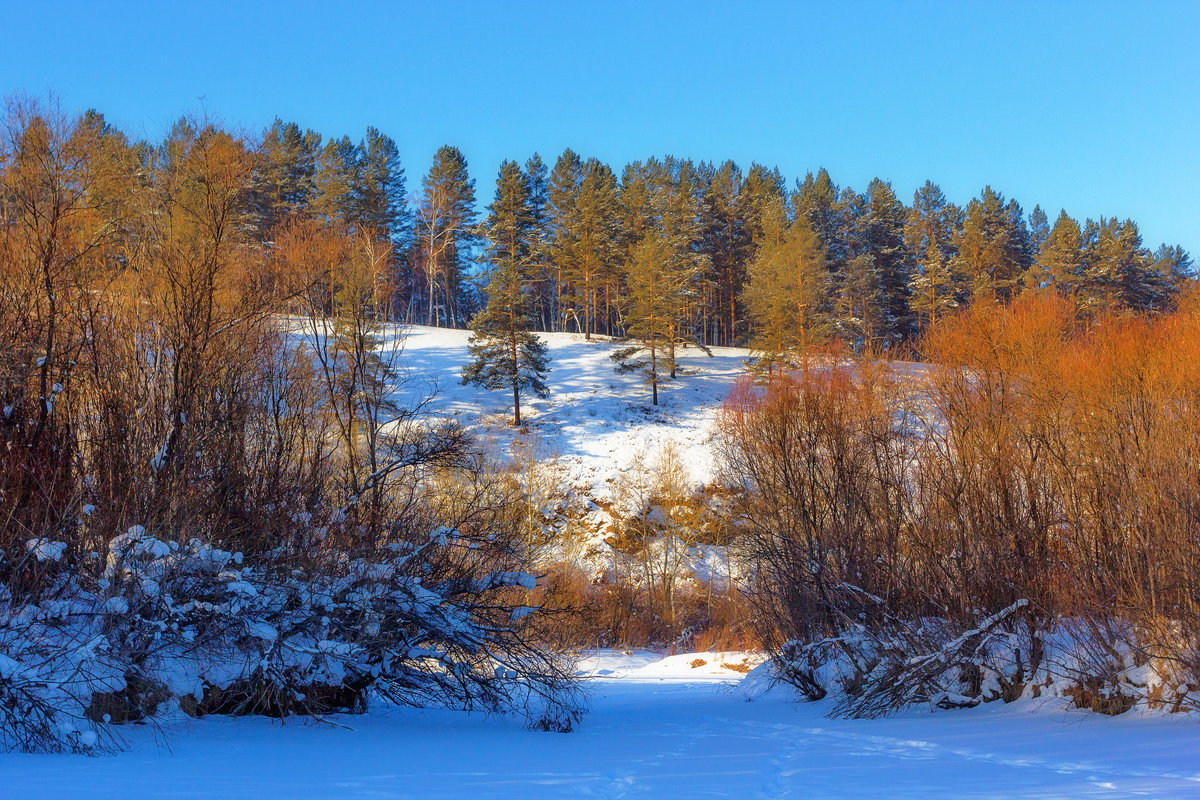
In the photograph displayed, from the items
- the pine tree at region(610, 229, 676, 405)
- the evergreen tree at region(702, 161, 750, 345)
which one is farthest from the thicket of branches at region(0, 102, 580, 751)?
the evergreen tree at region(702, 161, 750, 345)

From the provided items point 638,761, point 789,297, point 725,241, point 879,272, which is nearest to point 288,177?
point 725,241

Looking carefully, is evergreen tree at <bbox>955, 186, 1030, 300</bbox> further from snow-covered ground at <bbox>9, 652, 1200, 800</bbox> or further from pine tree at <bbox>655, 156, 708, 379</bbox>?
snow-covered ground at <bbox>9, 652, 1200, 800</bbox>

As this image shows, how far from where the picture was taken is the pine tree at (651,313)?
148ft

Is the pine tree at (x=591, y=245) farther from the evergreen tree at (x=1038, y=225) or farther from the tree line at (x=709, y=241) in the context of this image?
the evergreen tree at (x=1038, y=225)

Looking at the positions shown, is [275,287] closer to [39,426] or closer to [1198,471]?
[39,426]

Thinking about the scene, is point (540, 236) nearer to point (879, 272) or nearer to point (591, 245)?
point (591, 245)

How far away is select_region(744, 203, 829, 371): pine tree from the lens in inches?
1709

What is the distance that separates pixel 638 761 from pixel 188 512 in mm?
6372

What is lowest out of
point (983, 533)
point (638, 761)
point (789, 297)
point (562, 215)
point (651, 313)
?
point (638, 761)

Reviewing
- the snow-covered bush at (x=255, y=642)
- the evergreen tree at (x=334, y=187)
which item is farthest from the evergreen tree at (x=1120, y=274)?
the snow-covered bush at (x=255, y=642)

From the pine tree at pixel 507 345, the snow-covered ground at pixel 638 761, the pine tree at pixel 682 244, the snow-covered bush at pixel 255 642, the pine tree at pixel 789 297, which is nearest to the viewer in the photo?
the snow-covered ground at pixel 638 761

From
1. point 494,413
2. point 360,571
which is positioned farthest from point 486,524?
point 494,413

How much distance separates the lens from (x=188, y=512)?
10250mm

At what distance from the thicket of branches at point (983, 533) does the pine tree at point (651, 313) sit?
78.7 feet
